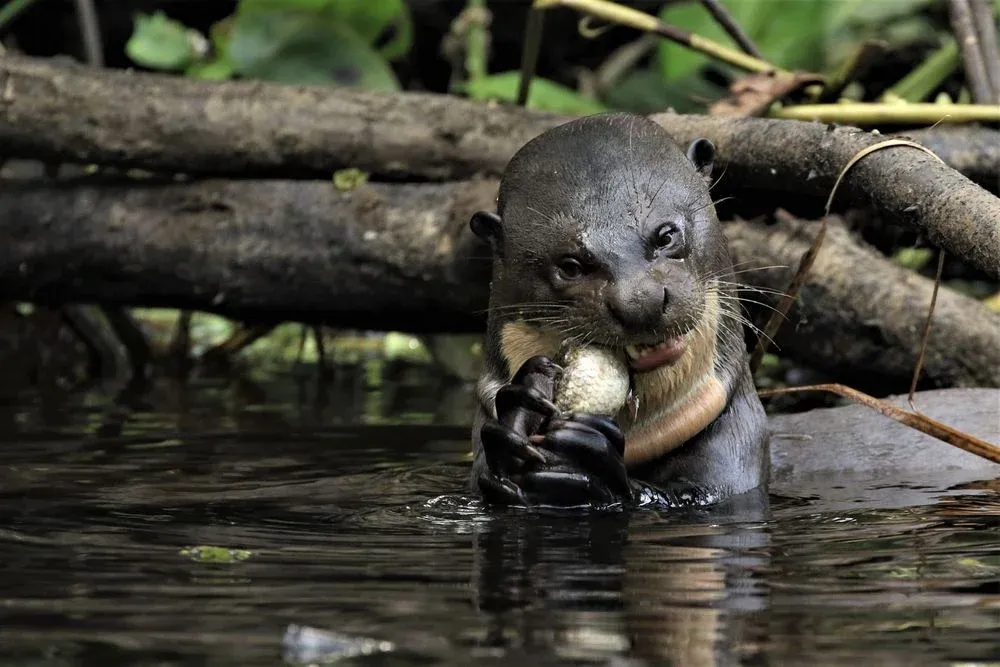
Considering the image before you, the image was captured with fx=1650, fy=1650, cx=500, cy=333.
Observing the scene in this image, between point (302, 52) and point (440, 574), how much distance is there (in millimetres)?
4716

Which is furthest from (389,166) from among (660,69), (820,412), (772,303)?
(660,69)

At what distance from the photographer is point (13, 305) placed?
681 cm

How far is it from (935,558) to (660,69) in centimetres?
541

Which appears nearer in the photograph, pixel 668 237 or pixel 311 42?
pixel 668 237

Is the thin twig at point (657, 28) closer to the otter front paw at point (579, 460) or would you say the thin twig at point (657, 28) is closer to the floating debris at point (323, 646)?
the otter front paw at point (579, 460)

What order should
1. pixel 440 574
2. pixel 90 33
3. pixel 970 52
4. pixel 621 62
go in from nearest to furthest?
pixel 440 574 < pixel 970 52 < pixel 90 33 < pixel 621 62

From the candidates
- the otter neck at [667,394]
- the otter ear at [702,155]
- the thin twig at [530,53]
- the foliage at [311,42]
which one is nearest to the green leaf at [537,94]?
the foliage at [311,42]

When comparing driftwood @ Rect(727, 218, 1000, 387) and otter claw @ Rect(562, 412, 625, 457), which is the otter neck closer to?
otter claw @ Rect(562, 412, 625, 457)

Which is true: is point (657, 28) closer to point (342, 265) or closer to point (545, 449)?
point (342, 265)

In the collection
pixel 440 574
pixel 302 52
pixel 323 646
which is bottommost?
pixel 440 574

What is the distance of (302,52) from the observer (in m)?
7.00

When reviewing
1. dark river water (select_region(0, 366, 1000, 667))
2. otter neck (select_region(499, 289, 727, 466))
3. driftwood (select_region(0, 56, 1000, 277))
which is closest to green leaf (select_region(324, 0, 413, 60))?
driftwood (select_region(0, 56, 1000, 277))

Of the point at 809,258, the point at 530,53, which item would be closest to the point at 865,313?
the point at 809,258

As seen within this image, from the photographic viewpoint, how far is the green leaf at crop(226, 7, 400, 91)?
22.6 ft
